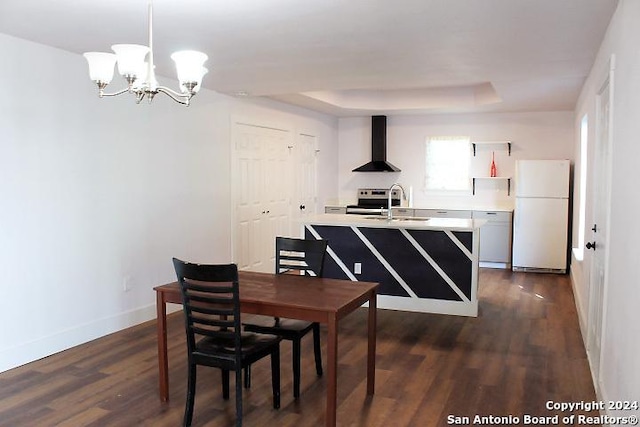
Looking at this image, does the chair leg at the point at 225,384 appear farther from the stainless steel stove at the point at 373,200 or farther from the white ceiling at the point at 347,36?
the stainless steel stove at the point at 373,200

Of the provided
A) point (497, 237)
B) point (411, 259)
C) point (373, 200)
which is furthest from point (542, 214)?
point (411, 259)

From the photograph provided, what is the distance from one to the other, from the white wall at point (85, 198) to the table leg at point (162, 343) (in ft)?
4.34

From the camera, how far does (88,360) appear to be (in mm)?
3926

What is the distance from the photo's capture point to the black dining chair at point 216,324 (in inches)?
107

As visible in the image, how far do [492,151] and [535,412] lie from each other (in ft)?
18.5

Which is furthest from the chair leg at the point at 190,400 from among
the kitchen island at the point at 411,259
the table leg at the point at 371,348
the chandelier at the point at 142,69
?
the kitchen island at the point at 411,259

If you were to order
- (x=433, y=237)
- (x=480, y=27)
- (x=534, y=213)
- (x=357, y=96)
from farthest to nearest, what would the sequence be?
(x=357, y=96), (x=534, y=213), (x=433, y=237), (x=480, y=27)

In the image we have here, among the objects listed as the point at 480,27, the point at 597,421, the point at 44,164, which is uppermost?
the point at 480,27

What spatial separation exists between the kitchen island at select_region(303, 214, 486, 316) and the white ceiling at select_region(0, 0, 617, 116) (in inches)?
55.8

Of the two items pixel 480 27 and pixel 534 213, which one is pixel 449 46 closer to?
pixel 480 27

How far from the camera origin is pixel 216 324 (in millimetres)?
2752

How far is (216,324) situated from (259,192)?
4.03 metres

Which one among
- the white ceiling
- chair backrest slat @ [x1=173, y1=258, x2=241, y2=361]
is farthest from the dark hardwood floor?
the white ceiling

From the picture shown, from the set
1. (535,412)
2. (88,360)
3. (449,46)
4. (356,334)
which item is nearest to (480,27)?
(449,46)
